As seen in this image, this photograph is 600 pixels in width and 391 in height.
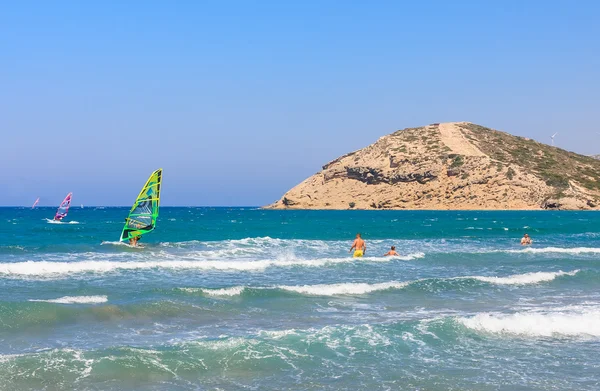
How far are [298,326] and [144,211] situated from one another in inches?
857

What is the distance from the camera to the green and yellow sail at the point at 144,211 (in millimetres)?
32781

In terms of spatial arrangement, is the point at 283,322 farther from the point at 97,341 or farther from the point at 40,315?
the point at 40,315

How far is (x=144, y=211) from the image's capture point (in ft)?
111

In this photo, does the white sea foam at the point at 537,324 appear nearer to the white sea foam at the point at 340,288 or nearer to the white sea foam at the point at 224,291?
the white sea foam at the point at 340,288

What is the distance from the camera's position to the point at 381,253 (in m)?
31.9

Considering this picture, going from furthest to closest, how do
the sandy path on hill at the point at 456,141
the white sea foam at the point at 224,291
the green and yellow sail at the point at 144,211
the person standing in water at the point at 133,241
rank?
1. the sandy path on hill at the point at 456,141
2. the person standing in water at the point at 133,241
3. the green and yellow sail at the point at 144,211
4. the white sea foam at the point at 224,291

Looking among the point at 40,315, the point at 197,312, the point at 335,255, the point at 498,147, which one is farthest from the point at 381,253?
the point at 498,147

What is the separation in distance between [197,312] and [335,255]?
51.7ft

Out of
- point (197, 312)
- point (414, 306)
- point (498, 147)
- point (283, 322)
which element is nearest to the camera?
point (283, 322)

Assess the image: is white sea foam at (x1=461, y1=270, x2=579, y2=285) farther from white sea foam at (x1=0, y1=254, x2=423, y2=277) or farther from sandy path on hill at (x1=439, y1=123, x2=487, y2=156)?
sandy path on hill at (x1=439, y1=123, x2=487, y2=156)

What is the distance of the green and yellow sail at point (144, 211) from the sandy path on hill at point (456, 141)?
285 feet

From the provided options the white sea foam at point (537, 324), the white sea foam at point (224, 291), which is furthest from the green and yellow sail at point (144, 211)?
the white sea foam at point (537, 324)

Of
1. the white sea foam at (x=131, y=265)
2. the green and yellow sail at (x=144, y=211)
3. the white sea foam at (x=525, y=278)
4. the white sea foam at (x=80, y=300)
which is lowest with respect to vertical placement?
the white sea foam at (x=80, y=300)

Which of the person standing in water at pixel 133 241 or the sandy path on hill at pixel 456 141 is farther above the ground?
the sandy path on hill at pixel 456 141
